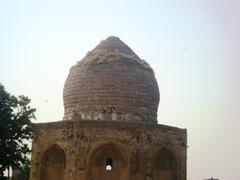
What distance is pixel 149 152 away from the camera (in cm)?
1642

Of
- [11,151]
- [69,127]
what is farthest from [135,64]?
[11,151]

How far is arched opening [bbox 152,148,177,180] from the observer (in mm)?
16844

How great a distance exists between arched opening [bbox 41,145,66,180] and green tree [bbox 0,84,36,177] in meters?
2.85

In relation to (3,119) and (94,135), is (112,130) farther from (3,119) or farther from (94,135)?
(3,119)

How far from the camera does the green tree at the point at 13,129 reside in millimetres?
13641

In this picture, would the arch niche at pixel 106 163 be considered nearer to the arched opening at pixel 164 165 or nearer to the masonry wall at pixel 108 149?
the masonry wall at pixel 108 149

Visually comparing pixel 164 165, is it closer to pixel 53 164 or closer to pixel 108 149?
pixel 108 149

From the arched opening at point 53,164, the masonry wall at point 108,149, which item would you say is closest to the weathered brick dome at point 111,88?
the masonry wall at point 108,149

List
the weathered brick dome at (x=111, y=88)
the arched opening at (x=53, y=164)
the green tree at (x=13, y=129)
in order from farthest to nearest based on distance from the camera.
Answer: the weathered brick dome at (x=111, y=88) → the arched opening at (x=53, y=164) → the green tree at (x=13, y=129)

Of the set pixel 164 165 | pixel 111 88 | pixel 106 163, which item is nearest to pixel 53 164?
pixel 106 163

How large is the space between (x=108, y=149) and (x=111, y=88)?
2779mm

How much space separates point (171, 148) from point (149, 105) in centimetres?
Result: 220

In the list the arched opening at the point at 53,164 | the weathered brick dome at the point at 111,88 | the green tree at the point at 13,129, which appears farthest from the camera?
the weathered brick dome at the point at 111,88

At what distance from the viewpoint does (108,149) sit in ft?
54.3
